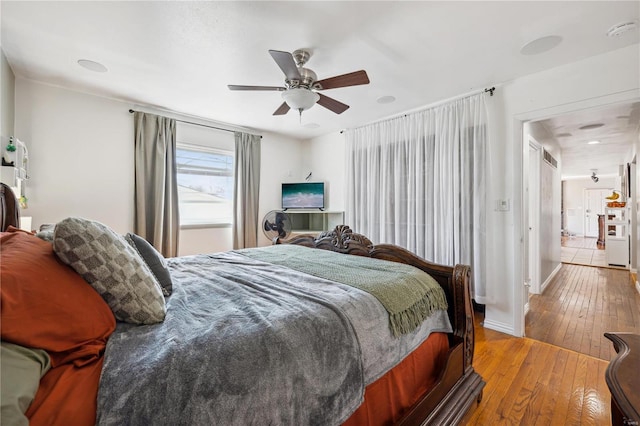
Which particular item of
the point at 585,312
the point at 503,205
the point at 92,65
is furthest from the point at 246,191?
the point at 585,312

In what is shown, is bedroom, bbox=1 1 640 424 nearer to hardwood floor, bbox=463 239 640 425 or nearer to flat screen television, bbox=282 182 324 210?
hardwood floor, bbox=463 239 640 425

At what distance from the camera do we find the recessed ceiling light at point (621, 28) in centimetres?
183

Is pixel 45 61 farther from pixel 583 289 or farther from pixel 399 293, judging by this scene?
pixel 583 289

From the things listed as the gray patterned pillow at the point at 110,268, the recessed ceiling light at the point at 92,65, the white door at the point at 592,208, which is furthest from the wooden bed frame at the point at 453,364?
the white door at the point at 592,208

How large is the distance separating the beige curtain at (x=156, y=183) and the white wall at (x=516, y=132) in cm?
381

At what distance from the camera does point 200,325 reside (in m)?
0.94

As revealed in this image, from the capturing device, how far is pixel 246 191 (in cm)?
435

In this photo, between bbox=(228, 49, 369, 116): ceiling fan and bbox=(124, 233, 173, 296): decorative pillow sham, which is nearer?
bbox=(124, 233, 173, 296): decorative pillow sham

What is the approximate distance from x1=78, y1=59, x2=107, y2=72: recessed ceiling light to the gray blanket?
241cm

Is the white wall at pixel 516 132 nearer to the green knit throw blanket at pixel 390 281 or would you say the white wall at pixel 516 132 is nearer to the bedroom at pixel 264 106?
the bedroom at pixel 264 106

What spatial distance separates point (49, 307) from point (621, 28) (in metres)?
3.43

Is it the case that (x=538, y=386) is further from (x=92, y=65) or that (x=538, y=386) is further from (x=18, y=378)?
(x=92, y=65)

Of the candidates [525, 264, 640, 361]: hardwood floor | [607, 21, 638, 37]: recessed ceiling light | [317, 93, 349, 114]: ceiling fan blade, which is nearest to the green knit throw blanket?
[317, 93, 349, 114]: ceiling fan blade

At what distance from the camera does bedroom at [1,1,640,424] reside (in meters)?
2.09
